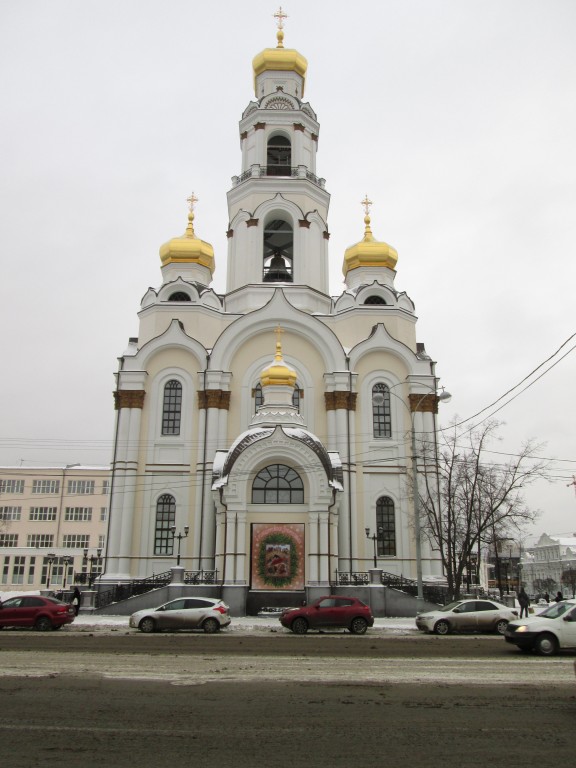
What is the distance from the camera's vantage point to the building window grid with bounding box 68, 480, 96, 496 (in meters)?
62.7

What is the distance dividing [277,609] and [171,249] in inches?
802

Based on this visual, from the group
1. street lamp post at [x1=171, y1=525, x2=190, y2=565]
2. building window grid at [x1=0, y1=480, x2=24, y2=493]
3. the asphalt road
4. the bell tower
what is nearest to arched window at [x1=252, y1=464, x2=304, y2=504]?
street lamp post at [x1=171, y1=525, x2=190, y2=565]

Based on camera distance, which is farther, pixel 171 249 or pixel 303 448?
pixel 171 249

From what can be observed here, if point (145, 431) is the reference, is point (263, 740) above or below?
below

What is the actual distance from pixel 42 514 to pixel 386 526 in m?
39.9

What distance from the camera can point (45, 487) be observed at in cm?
6275

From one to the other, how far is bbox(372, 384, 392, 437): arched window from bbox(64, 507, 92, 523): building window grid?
3708 cm

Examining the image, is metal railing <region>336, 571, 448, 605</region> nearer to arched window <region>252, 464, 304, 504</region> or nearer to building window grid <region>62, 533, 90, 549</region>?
arched window <region>252, 464, 304, 504</region>

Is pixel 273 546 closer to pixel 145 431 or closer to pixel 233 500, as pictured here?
pixel 233 500

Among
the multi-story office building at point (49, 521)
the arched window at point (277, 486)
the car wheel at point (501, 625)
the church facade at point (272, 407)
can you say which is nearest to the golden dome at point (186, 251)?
the church facade at point (272, 407)

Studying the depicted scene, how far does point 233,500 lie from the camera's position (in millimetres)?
26750

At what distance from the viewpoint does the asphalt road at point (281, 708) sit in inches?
260

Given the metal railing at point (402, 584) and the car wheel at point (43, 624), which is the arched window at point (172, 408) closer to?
the metal railing at point (402, 584)

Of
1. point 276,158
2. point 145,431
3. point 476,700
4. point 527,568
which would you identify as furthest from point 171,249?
point 527,568
